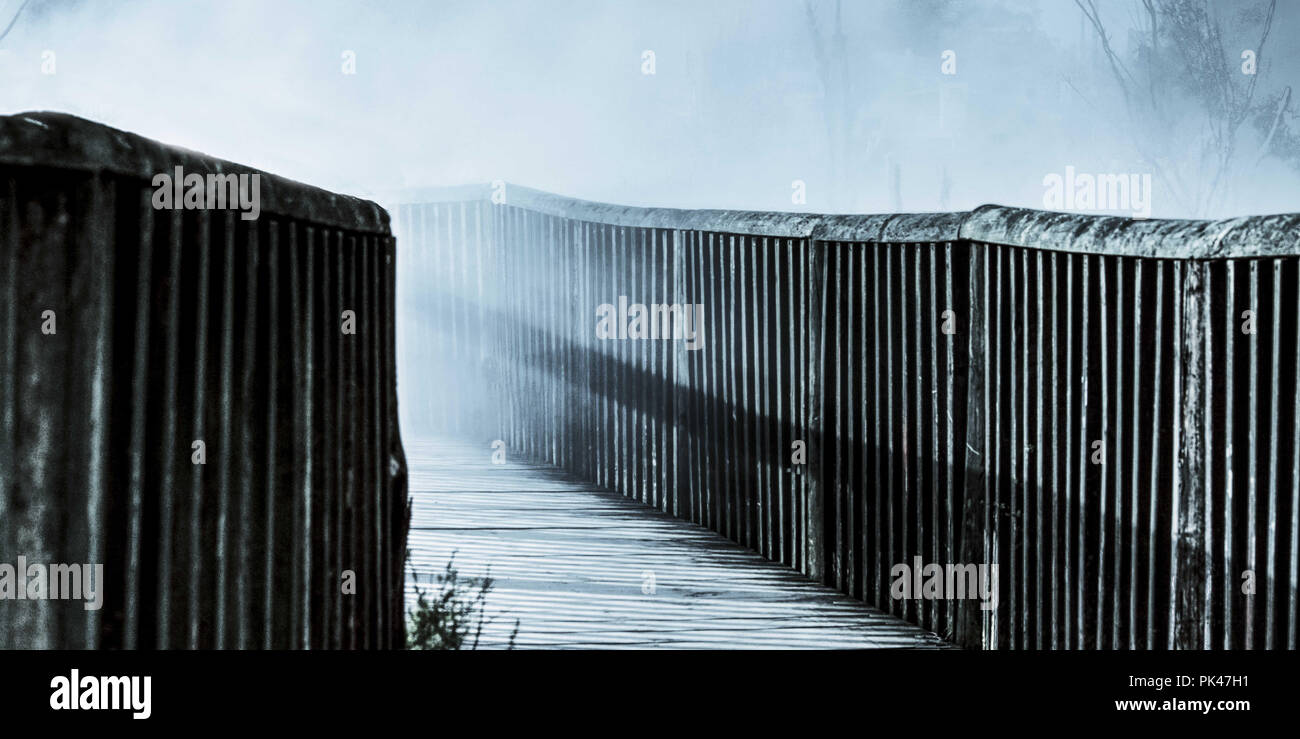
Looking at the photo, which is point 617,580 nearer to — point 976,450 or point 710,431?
point 710,431

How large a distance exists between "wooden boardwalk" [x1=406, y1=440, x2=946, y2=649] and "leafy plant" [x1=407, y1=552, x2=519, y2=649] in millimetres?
75

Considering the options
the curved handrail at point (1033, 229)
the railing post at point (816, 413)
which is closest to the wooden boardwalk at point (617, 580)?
the railing post at point (816, 413)

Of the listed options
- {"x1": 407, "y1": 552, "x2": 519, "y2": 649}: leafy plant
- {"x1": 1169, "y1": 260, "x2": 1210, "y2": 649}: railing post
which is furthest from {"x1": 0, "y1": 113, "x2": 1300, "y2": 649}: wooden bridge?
{"x1": 407, "y1": 552, "x2": 519, "y2": 649}: leafy plant

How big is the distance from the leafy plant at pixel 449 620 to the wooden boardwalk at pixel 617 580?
3.0 inches

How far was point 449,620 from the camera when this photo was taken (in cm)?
466

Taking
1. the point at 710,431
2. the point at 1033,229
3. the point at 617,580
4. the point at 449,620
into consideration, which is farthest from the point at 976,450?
the point at 710,431

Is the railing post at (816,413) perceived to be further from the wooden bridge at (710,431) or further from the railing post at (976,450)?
the railing post at (976,450)

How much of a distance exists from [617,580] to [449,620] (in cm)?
104

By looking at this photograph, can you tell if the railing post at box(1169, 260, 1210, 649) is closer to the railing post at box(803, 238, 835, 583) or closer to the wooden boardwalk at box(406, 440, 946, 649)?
the wooden boardwalk at box(406, 440, 946, 649)

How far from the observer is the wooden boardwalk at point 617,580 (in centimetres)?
466
